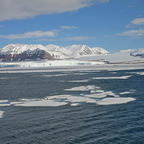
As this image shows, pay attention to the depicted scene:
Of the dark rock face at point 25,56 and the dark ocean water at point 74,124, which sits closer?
the dark ocean water at point 74,124

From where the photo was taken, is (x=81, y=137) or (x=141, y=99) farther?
(x=141, y=99)

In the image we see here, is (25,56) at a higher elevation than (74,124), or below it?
higher

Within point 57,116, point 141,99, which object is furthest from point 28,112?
point 141,99

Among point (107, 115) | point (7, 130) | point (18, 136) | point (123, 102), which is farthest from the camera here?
point (123, 102)

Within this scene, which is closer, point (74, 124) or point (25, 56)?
point (74, 124)

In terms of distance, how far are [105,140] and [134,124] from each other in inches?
84.9

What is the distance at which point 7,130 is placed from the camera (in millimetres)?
9750

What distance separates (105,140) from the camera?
8438mm

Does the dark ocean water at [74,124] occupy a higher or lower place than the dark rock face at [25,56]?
lower

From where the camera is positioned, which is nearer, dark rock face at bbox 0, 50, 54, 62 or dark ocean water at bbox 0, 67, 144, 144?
dark ocean water at bbox 0, 67, 144, 144

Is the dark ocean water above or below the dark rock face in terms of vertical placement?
below

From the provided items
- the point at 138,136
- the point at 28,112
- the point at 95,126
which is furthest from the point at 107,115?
the point at 28,112

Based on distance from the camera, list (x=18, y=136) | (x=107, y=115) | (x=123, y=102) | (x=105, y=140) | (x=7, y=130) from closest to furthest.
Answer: (x=105, y=140) → (x=18, y=136) → (x=7, y=130) → (x=107, y=115) → (x=123, y=102)

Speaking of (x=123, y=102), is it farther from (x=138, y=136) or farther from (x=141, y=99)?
(x=138, y=136)
